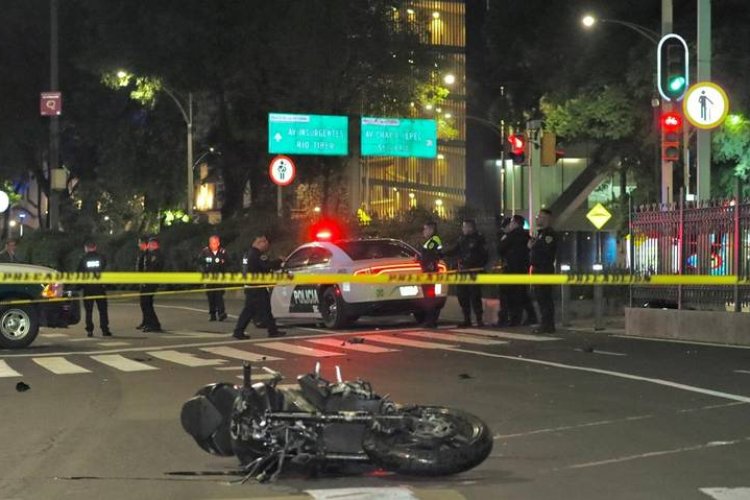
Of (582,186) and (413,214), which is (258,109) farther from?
(582,186)

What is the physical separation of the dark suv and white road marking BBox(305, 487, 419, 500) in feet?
30.1

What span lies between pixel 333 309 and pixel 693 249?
604cm

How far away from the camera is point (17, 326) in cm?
1422

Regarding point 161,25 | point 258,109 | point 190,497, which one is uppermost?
point 161,25

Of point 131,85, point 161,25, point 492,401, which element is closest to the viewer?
point 492,401

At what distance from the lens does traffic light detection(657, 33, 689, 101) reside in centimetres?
1627

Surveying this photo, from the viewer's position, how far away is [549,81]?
30.9m

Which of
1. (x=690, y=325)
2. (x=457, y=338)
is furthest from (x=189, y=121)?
(x=690, y=325)

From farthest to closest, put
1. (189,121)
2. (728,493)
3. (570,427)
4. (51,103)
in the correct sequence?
1. (189,121)
2. (51,103)
3. (570,427)
4. (728,493)

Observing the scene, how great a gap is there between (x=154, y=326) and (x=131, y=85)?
2398cm

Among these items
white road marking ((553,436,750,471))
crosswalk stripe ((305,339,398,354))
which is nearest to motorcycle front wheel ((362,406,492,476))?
white road marking ((553,436,750,471))

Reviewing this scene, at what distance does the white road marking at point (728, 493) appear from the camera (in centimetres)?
579

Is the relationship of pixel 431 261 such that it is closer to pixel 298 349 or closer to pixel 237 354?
pixel 298 349

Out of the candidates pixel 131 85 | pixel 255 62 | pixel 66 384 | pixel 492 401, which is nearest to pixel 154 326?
pixel 66 384
